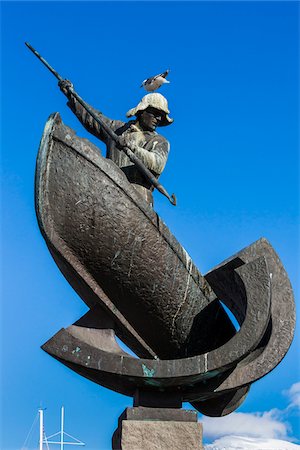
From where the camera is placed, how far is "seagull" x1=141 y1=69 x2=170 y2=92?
855 cm

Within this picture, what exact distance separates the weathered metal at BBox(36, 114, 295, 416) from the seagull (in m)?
1.32

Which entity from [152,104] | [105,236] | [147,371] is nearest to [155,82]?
[152,104]

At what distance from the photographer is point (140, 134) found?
848cm

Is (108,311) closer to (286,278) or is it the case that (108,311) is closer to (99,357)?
(99,357)

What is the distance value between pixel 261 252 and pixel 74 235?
166cm

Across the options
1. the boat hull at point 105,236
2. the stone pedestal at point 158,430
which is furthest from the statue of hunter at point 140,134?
the stone pedestal at point 158,430

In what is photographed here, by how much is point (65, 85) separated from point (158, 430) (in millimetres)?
3160

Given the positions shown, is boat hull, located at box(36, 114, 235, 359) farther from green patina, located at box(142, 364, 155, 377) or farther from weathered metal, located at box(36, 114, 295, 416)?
green patina, located at box(142, 364, 155, 377)

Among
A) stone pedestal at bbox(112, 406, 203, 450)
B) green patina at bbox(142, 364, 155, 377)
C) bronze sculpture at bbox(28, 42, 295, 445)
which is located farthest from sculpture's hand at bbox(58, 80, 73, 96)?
stone pedestal at bbox(112, 406, 203, 450)

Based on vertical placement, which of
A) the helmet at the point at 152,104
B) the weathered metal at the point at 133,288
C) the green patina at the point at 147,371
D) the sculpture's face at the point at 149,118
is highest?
the helmet at the point at 152,104

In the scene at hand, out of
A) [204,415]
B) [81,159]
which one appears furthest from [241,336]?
[81,159]

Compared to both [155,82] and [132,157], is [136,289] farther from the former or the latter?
[155,82]

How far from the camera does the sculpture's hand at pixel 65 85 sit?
320 inches

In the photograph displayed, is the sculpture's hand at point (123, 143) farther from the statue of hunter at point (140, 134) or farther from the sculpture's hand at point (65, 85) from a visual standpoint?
the sculpture's hand at point (65, 85)
